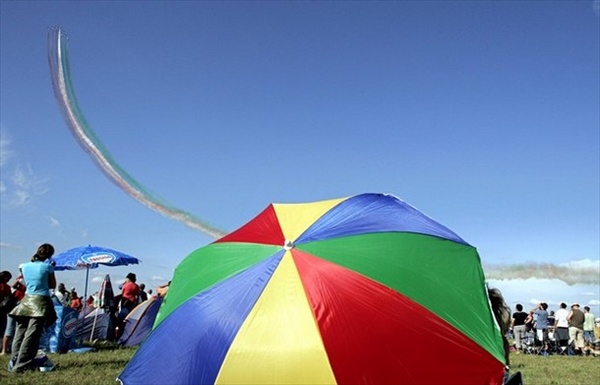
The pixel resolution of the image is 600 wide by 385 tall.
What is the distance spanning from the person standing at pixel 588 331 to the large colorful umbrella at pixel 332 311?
19.9m

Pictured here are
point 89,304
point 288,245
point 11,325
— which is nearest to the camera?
point 288,245

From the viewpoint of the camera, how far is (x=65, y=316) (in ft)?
45.7

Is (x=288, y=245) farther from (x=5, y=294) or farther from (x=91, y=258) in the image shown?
(x=91, y=258)

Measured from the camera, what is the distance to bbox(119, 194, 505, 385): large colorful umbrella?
3.54m

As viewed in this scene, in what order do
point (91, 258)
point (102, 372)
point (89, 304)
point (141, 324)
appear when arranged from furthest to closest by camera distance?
1. point (89, 304)
2. point (91, 258)
3. point (141, 324)
4. point (102, 372)

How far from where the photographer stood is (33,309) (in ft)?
29.6

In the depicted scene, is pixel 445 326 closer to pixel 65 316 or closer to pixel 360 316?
pixel 360 316

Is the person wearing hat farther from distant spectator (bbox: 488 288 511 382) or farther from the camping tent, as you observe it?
distant spectator (bbox: 488 288 511 382)

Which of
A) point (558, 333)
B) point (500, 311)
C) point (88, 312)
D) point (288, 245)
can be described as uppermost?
point (288, 245)

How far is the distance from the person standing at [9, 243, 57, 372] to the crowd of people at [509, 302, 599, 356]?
17.9 m

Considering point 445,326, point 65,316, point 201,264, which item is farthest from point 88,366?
point 445,326

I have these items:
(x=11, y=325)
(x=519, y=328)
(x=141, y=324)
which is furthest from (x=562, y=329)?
(x=11, y=325)

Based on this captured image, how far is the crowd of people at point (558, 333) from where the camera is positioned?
20844 mm

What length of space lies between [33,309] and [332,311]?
7.20m
